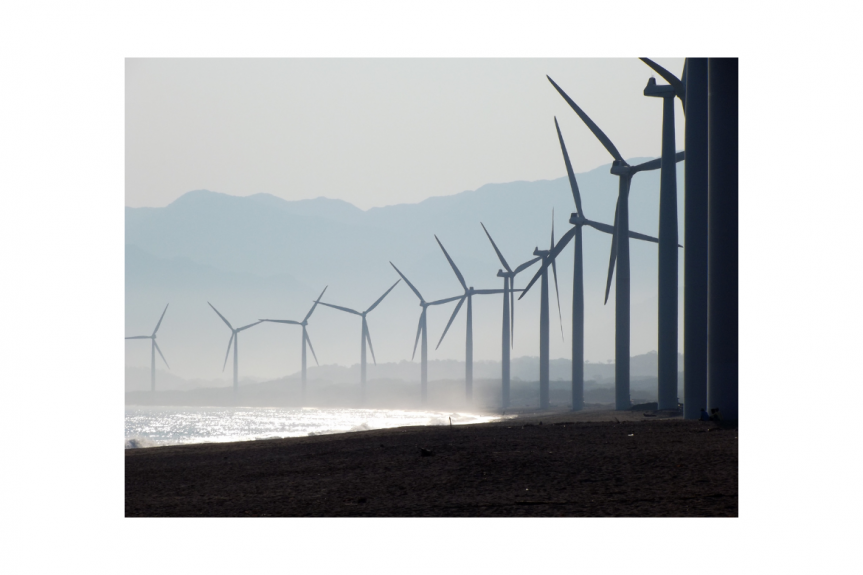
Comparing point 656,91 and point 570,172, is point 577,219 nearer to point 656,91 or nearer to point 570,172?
point 570,172

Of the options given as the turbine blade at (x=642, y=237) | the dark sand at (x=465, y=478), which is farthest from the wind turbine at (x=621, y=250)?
the dark sand at (x=465, y=478)

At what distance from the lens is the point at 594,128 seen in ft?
141

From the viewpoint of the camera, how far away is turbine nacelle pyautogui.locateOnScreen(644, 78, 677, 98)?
35375 millimetres

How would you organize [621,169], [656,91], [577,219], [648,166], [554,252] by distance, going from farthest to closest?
[554,252] → [577,219] → [621,169] → [648,166] → [656,91]

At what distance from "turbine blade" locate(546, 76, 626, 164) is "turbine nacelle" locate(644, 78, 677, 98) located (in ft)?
18.6

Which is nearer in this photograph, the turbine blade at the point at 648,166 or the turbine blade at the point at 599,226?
the turbine blade at the point at 648,166

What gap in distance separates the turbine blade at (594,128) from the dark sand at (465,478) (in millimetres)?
25325

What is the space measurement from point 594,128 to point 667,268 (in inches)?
491

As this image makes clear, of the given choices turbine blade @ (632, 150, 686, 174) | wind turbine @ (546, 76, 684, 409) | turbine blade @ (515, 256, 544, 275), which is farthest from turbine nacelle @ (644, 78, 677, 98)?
turbine blade @ (515, 256, 544, 275)

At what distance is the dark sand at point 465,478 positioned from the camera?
10.8m

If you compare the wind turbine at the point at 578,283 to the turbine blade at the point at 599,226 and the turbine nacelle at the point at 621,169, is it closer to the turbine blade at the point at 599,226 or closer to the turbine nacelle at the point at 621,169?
the turbine blade at the point at 599,226

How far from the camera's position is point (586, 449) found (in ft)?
50.7

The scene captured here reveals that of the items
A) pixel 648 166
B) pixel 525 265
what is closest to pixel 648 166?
pixel 648 166

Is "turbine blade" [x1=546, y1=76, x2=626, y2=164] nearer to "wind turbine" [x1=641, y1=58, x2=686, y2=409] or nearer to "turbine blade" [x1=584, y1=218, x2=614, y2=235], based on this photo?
"wind turbine" [x1=641, y1=58, x2=686, y2=409]
